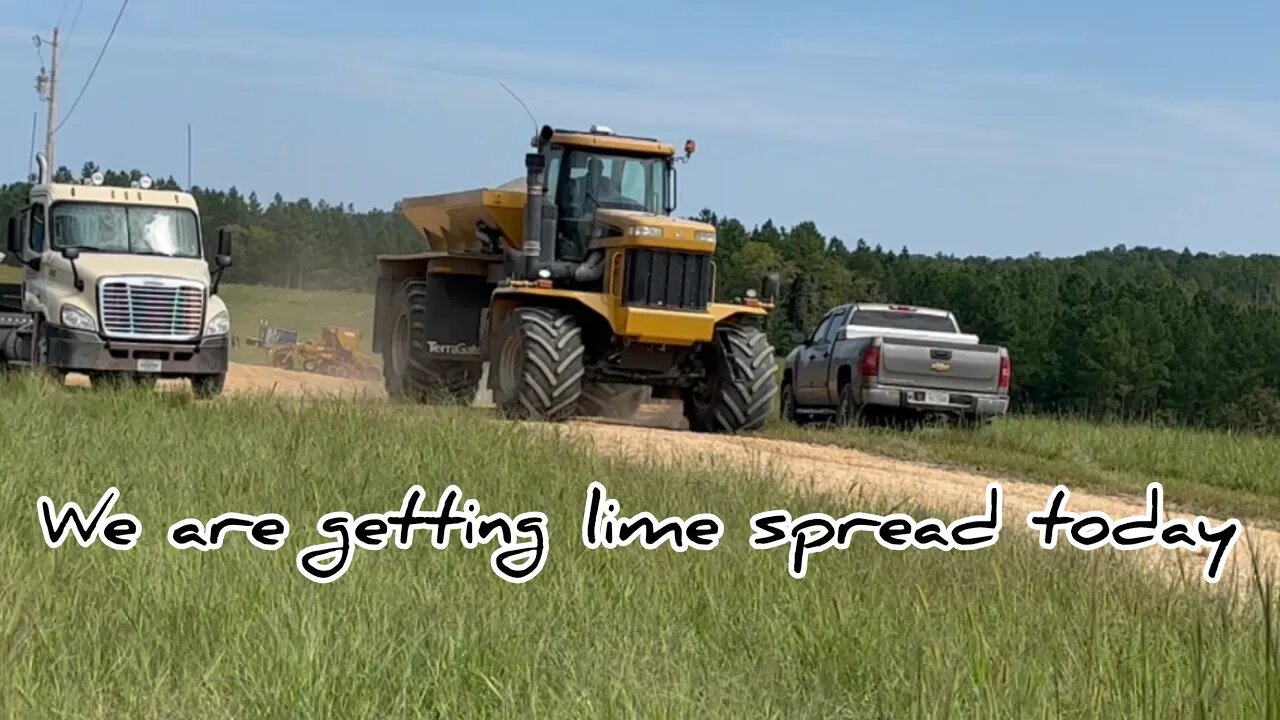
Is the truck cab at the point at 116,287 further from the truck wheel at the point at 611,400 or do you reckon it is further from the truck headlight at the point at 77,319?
the truck wheel at the point at 611,400

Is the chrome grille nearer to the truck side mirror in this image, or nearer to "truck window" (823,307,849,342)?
the truck side mirror

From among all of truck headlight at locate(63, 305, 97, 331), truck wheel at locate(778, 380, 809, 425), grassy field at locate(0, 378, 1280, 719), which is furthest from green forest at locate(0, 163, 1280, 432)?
grassy field at locate(0, 378, 1280, 719)

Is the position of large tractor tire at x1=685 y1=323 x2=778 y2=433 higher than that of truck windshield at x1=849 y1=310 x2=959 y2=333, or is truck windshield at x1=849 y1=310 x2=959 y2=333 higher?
truck windshield at x1=849 y1=310 x2=959 y2=333

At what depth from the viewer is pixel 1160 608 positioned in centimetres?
728

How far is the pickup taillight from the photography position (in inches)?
833

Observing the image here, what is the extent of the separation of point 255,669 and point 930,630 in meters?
2.49

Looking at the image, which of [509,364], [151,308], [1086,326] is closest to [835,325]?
[509,364]

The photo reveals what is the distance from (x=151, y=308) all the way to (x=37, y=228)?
87.6 inches

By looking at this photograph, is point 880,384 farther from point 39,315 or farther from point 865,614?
point 865,614

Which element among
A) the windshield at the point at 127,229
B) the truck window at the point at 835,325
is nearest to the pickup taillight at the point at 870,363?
the truck window at the point at 835,325

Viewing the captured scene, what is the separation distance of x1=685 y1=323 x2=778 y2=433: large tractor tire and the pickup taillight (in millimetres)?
2256

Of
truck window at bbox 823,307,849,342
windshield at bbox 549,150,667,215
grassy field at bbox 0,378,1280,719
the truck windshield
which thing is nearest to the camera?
grassy field at bbox 0,378,1280,719

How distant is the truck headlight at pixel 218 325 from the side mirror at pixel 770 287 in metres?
6.96

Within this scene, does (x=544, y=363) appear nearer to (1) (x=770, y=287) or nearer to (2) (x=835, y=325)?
(1) (x=770, y=287)
